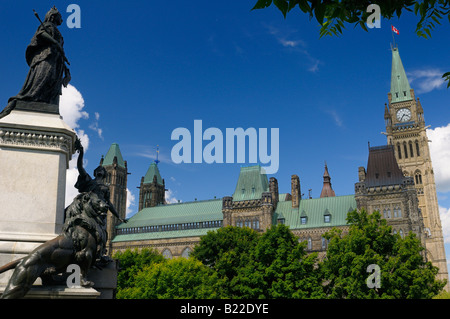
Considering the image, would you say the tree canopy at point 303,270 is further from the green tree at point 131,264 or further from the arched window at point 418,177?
the arched window at point 418,177

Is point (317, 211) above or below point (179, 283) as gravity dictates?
above

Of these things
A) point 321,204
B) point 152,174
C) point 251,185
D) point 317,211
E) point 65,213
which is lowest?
point 65,213

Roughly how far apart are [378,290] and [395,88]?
10646 centimetres

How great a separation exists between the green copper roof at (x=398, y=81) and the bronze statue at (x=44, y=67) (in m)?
133

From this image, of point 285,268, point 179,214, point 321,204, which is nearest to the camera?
point 285,268

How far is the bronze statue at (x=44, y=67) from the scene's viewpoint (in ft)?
35.7

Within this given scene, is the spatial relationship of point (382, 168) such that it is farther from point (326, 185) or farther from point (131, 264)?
point (326, 185)

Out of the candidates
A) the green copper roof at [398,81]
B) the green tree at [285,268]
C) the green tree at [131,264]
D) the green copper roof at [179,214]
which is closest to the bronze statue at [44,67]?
the green tree at [285,268]

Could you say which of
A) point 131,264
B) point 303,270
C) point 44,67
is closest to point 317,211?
point 131,264

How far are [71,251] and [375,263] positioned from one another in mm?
35057

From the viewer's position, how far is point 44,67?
10.9 meters

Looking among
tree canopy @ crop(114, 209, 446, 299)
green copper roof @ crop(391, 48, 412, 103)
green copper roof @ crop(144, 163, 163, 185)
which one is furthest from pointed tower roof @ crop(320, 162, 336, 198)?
tree canopy @ crop(114, 209, 446, 299)

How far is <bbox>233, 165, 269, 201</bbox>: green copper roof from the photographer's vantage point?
92562 mm
